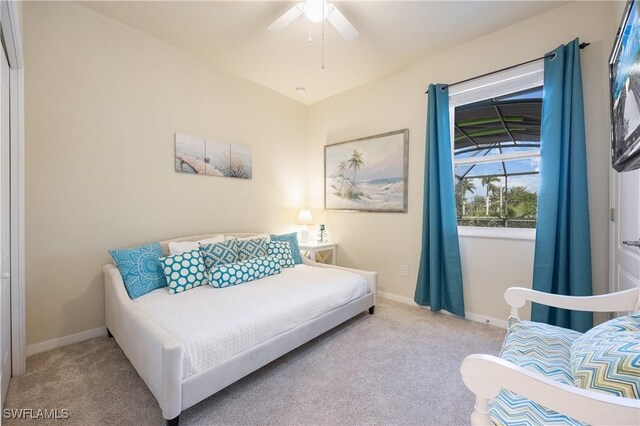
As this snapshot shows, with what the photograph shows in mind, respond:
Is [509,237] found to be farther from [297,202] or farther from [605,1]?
[297,202]

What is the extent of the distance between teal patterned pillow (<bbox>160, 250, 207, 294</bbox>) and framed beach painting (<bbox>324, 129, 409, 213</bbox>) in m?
1.98

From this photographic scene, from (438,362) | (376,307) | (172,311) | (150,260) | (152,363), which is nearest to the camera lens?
(152,363)

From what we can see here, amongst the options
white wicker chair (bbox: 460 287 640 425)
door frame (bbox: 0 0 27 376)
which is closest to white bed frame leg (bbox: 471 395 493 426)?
white wicker chair (bbox: 460 287 640 425)

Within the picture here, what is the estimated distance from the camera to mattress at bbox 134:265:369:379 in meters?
1.45

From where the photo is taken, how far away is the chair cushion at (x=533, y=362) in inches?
33.0

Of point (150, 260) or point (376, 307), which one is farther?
point (376, 307)

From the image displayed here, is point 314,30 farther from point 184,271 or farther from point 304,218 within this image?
point 184,271

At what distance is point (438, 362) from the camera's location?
1911 millimetres

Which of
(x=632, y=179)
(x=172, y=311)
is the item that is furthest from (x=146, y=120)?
(x=632, y=179)

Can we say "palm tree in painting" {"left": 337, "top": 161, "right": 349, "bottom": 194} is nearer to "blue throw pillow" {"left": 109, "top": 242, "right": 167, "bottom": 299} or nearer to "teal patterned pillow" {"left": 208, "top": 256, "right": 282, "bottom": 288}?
"teal patterned pillow" {"left": 208, "top": 256, "right": 282, "bottom": 288}

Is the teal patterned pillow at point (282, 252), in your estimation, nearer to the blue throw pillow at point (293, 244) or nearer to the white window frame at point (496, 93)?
the blue throw pillow at point (293, 244)

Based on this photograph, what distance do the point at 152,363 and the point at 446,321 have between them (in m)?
2.40

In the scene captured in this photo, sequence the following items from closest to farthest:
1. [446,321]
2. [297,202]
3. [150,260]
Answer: [150,260]
[446,321]
[297,202]

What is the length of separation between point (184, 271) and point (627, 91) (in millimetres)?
2810
